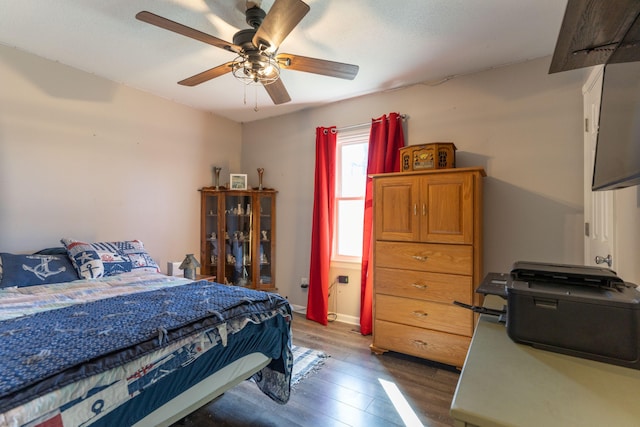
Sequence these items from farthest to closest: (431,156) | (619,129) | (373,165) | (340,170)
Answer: (340,170) → (373,165) → (431,156) → (619,129)

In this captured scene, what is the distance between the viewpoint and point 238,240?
378 centimetres

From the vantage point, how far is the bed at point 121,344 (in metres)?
0.94

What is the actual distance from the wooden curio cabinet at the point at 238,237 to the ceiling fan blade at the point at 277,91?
1.62 meters

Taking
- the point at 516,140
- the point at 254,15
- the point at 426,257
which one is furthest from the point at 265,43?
the point at 516,140

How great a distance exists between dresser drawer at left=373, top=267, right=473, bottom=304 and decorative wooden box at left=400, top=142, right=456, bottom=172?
35.1 inches

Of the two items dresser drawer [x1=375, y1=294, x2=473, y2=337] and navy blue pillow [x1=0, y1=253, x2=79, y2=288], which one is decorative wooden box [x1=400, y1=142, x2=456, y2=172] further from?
navy blue pillow [x1=0, y1=253, x2=79, y2=288]

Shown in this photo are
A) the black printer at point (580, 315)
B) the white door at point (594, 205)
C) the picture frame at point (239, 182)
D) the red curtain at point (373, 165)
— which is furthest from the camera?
the picture frame at point (239, 182)

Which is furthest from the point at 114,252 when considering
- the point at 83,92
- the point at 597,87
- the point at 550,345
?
the point at 597,87

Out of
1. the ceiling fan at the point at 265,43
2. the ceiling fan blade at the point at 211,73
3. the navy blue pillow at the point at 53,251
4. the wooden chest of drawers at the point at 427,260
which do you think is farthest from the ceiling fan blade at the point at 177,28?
the navy blue pillow at the point at 53,251

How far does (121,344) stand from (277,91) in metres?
1.81

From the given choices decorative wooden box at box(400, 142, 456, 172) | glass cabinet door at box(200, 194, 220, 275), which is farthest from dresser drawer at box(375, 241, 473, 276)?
glass cabinet door at box(200, 194, 220, 275)

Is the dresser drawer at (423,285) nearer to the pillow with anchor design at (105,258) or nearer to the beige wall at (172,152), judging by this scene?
the beige wall at (172,152)

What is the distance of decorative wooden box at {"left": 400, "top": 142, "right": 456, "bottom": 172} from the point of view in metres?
2.49

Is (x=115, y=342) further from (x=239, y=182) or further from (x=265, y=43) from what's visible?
(x=239, y=182)
